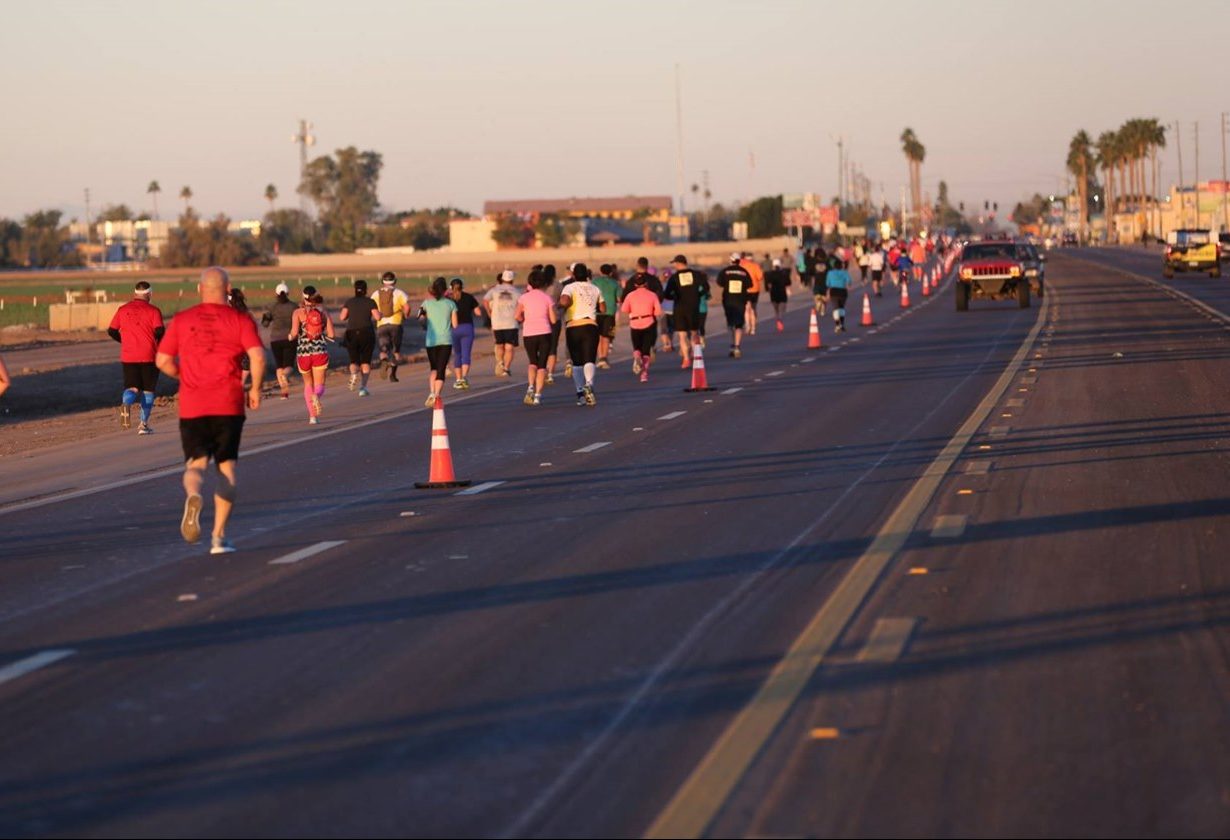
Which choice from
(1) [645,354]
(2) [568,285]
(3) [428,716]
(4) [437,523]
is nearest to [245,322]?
(4) [437,523]

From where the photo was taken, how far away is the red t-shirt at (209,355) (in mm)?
12414

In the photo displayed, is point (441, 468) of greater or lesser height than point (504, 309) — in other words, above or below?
below

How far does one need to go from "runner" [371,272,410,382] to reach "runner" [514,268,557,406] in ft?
15.0

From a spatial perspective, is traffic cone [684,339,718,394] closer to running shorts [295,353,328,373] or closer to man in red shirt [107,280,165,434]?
running shorts [295,353,328,373]

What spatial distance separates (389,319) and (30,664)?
22677 millimetres

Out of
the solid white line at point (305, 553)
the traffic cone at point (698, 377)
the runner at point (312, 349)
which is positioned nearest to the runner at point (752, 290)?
the traffic cone at point (698, 377)

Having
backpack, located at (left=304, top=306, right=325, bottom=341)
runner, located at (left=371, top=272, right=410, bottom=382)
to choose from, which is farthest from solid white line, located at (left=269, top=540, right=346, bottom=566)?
runner, located at (left=371, top=272, right=410, bottom=382)

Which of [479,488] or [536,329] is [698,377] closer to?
[536,329]

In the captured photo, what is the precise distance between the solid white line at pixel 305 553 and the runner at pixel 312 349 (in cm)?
1114

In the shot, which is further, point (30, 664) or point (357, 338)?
point (357, 338)

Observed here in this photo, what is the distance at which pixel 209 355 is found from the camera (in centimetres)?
1243

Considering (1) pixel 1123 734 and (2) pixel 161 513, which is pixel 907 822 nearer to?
(1) pixel 1123 734

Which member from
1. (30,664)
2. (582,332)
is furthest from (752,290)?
(30,664)

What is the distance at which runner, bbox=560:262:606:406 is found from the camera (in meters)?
24.9
